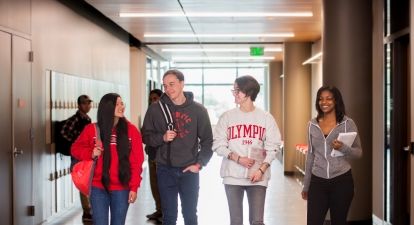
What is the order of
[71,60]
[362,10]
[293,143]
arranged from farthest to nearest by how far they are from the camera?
[293,143]
[71,60]
[362,10]

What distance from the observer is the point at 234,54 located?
58.3 ft

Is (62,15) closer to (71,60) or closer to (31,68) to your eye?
(71,60)

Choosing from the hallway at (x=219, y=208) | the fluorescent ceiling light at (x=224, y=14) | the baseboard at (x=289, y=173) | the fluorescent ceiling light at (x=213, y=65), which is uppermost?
the fluorescent ceiling light at (x=213, y=65)

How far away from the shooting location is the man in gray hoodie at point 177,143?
4.28m

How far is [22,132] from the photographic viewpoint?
21.1 feet

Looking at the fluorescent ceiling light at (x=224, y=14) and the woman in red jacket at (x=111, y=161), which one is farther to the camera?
the fluorescent ceiling light at (x=224, y=14)

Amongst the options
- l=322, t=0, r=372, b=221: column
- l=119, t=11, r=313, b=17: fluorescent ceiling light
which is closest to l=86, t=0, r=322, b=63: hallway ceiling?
l=119, t=11, r=313, b=17: fluorescent ceiling light

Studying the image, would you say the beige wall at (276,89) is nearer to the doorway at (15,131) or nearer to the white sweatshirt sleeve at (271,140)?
the doorway at (15,131)

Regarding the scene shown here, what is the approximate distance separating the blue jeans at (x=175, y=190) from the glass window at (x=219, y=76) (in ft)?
67.2

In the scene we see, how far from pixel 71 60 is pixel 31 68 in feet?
5.54

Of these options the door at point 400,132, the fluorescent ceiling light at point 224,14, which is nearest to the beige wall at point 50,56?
the fluorescent ceiling light at point 224,14

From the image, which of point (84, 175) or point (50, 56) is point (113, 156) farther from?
point (50, 56)

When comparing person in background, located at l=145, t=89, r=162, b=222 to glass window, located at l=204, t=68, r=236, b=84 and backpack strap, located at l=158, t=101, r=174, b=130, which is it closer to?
backpack strap, located at l=158, t=101, r=174, b=130

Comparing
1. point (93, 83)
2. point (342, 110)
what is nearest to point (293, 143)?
point (93, 83)
